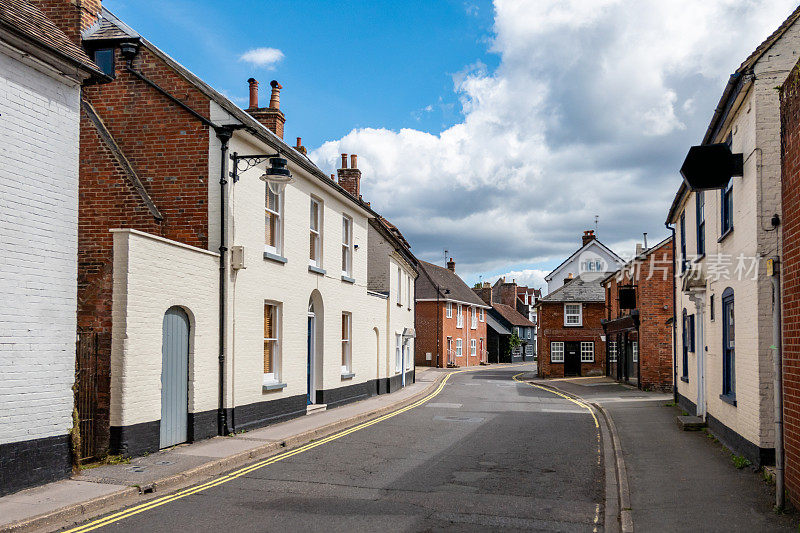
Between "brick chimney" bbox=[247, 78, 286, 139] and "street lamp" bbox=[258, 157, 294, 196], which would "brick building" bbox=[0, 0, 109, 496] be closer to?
"street lamp" bbox=[258, 157, 294, 196]

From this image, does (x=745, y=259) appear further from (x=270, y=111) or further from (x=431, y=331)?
(x=431, y=331)

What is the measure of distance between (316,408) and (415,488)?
945 centimetres

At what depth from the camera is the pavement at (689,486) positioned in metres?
7.39

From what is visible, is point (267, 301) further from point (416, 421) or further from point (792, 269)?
point (792, 269)

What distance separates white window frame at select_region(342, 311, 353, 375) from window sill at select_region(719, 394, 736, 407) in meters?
11.8

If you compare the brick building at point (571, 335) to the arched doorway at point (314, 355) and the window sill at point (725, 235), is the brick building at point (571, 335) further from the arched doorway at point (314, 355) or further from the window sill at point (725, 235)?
the window sill at point (725, 235)

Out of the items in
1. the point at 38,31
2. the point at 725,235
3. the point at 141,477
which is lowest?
the point at 141,477

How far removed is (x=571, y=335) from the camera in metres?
44.7

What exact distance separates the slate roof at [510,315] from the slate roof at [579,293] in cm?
2568

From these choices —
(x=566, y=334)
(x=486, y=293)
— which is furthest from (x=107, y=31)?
(x=486, y=293)

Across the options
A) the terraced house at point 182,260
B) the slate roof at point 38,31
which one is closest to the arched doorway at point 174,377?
the terraced house at point 182,260

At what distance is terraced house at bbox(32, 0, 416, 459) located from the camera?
10.7 metres

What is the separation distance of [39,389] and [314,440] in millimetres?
6237

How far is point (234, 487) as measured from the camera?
9219mm
